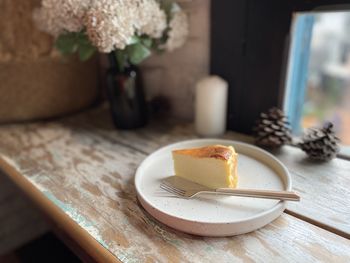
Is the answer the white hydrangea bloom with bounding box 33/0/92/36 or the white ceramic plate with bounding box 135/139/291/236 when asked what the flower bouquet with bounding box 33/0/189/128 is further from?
the white ceramic plate with bounding box 135/139/291/236

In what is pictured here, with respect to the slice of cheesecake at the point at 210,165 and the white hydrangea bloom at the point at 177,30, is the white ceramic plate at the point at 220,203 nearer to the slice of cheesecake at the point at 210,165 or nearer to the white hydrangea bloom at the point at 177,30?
the slice of cheesecake at the point at 210,165

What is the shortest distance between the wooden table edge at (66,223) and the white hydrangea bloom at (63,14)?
0.34m

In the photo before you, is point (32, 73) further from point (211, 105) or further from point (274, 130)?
point (274, 130)

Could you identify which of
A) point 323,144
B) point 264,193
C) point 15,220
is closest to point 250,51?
point 323,144

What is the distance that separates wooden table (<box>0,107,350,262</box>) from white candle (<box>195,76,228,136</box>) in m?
0.04

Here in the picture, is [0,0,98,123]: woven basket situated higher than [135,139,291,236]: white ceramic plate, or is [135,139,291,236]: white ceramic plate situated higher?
[0,0,98,123]: woven basket

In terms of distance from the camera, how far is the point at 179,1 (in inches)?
30.4

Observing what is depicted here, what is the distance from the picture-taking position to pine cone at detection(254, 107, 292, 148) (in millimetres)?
672

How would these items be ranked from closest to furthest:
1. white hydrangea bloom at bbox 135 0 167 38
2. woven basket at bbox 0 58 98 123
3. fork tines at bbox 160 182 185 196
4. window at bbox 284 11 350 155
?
1. fork tines at bbox 160 182 185 196
2. white hydrangea bloom at bbox 135 0 167 38
3. woven basket at bbox 0 58 98 123
4. window at bbox 284 11 350 155

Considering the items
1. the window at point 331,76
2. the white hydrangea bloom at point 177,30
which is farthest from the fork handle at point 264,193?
the window at point 331,76

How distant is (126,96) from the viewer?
805 millimetres

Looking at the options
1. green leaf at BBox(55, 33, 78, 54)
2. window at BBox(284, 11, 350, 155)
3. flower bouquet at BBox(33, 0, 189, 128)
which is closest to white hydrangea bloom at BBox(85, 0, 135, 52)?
flower bouquet at BBox(33, 0, 189, 128)

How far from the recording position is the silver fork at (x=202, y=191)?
0.47 meters

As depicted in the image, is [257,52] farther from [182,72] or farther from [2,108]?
[2,108]
